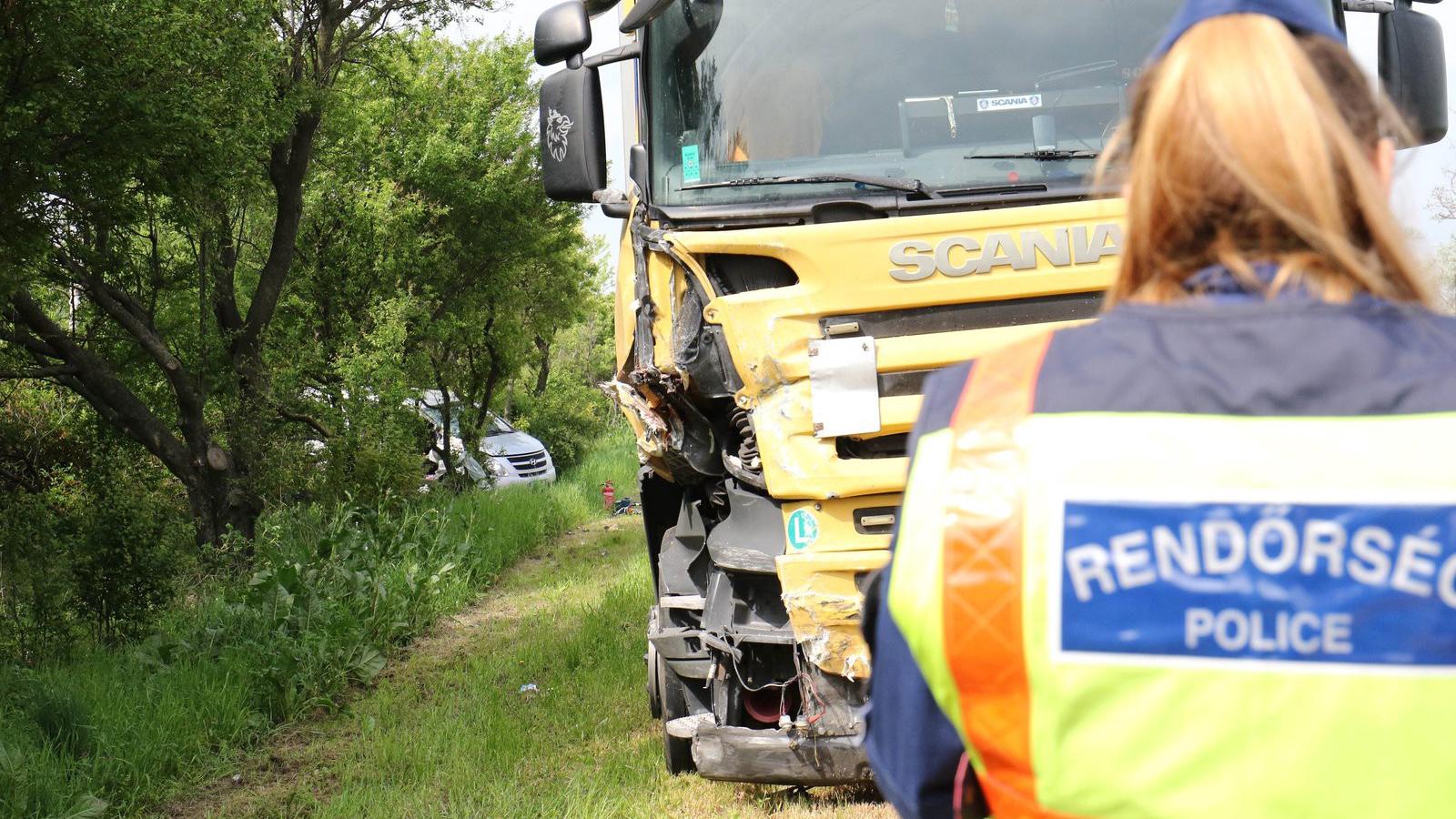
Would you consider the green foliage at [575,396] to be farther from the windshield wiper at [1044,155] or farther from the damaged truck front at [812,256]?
the windshield wiper at [1044,155]

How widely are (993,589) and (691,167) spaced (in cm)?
360

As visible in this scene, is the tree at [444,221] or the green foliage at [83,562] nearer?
the green foliage at [83,562]

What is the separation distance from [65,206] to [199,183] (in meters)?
1.26

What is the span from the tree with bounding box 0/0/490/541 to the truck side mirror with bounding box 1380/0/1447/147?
6.94m

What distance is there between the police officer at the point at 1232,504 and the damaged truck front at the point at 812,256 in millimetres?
2762

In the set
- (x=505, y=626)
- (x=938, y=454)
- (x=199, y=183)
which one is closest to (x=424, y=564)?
(x=505, y=626)

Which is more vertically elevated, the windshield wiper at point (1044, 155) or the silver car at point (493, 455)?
the windshield wiper at point (1044, 155)

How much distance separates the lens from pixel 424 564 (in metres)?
10.6

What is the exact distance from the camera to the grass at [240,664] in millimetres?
5430

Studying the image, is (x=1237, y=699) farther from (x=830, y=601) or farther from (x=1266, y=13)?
(x=830, y=601)

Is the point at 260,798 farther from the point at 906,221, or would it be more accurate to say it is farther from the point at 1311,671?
the point at 1311,671

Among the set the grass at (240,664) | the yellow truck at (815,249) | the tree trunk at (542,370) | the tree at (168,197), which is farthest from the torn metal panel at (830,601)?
the tree trunk at (542,370)

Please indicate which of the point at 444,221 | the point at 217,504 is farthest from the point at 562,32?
the point at 444,221

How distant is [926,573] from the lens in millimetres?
1413
